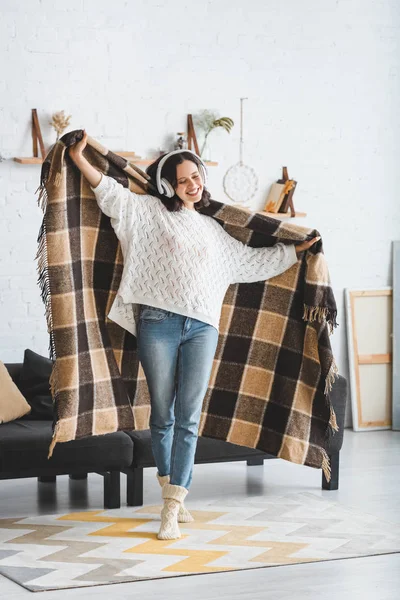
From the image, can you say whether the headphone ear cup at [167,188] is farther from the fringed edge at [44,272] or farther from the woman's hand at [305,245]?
the woman's hand at [305,245]

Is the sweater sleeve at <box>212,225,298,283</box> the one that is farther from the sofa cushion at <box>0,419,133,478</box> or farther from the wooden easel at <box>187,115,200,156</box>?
the wooden easel at <box>187,115,200,156</box>

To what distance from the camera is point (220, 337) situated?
14.5 ft

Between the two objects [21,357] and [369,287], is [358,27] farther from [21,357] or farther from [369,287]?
[21,357]

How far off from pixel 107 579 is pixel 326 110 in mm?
4033

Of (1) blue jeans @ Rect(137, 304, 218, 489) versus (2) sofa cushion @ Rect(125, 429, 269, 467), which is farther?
(2) sofa cushion @ Rect(125, 429, 269, 467)

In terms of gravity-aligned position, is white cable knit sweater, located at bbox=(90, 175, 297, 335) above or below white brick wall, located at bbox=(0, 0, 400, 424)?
below

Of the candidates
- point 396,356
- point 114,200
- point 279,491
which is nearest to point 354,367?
point 396,356

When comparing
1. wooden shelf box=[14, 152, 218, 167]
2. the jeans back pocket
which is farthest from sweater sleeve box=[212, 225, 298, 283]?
wooden shelf box=[14, 152, 218, 167]

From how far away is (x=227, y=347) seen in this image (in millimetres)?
4422

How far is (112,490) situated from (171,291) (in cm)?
109

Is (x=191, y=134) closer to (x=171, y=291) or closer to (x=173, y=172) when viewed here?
(x=173, y=172)

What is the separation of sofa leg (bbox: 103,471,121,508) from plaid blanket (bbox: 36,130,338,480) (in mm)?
317

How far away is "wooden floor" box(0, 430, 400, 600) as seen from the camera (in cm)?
332

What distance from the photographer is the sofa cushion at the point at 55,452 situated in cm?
426
